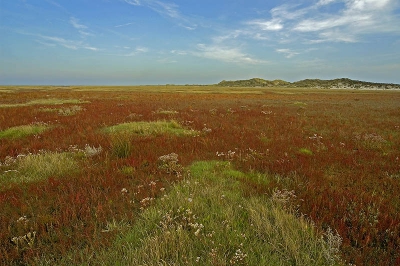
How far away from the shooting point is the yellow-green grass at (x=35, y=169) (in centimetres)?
527

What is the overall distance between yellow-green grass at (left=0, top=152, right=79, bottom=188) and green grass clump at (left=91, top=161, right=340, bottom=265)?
3.38 metres

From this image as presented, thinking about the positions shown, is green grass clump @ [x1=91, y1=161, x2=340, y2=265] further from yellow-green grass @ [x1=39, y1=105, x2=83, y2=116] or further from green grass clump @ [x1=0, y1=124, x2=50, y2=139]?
yellow-green grass @ [x1=39, y1=105, x2=83, y2=116]

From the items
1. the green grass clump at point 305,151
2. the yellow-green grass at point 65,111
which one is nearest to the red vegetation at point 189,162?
the green grass clump at point 305,151

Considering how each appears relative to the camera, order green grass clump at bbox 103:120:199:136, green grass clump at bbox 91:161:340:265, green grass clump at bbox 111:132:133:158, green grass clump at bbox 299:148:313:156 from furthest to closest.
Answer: green grass clump at bbox 103:120:199:136, green grass clump at bbox 299:148:313:156, green grass clump at bbox 111:132:133:158, green grass clump at bbox 91:161:340:265

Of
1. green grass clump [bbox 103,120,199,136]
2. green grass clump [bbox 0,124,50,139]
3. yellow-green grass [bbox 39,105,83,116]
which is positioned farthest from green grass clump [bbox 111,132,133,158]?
yellow-green grass [bbox 39,105,83,116]

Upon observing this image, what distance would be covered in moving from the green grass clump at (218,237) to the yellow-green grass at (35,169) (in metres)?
3.38

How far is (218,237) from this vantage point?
10.5 feet

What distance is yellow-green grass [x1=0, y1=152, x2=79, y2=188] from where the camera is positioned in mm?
5270

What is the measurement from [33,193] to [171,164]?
3.20 m

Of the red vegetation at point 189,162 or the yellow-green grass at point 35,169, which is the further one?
the yellow-green grass at point 35,169

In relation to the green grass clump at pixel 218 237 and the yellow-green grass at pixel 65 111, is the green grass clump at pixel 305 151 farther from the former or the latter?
the yellow-green grass at pixel 65 111

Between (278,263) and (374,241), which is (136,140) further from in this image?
(374,241)

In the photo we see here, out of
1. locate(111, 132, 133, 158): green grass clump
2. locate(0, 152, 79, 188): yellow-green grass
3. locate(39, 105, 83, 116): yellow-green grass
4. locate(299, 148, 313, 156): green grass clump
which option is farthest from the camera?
locate(39, 105, 83, 116): yellow-green grass

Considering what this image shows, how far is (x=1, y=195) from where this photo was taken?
4.43 metres
